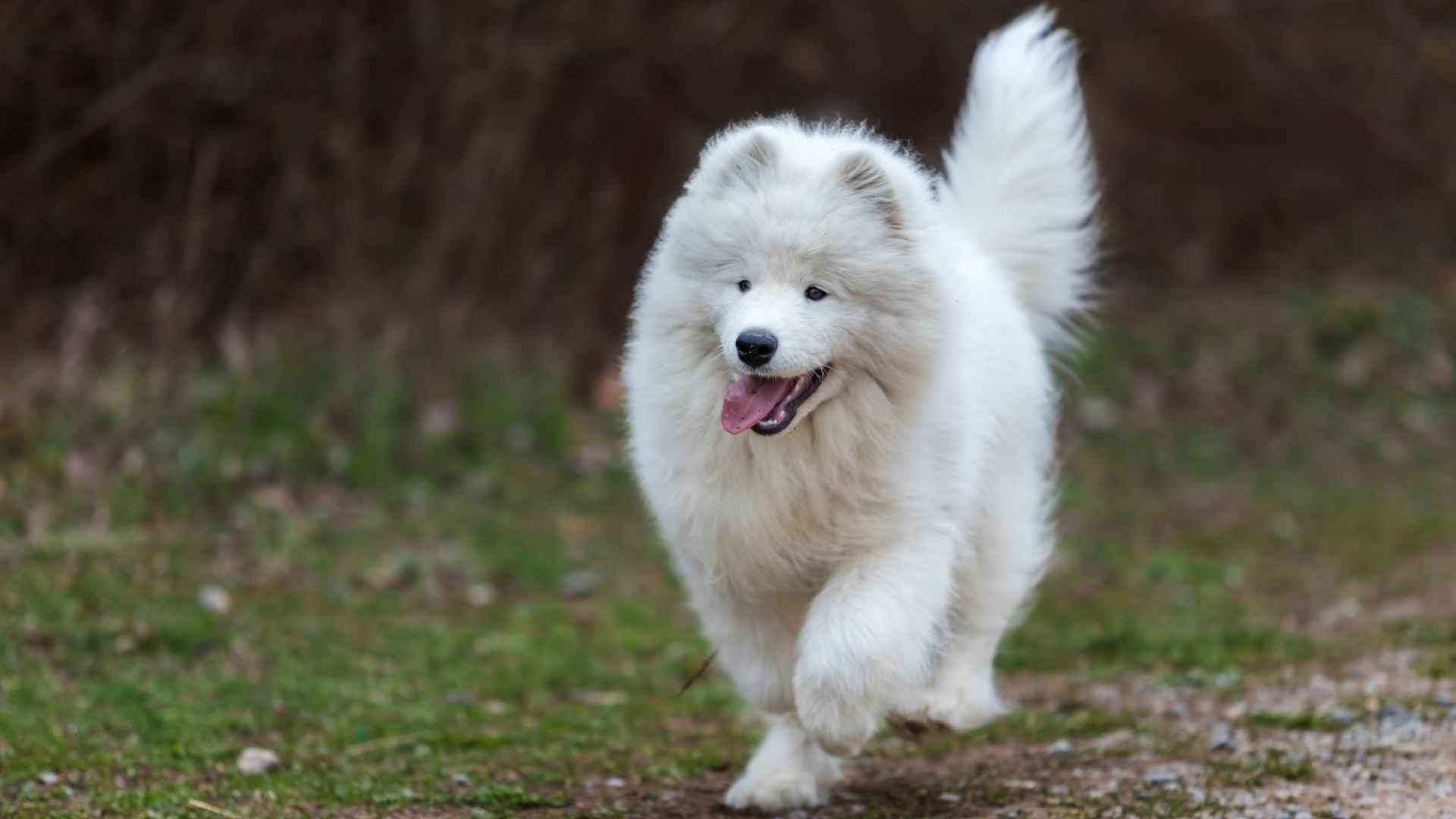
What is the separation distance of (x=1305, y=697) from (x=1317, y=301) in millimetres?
7823

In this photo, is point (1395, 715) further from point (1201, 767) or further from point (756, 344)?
point (756, 344)

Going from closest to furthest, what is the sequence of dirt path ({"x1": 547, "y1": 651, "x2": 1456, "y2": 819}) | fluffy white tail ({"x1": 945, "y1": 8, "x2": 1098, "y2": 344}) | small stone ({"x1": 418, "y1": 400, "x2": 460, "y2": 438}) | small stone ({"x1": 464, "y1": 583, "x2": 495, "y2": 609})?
1. dirt path ({"x1": 547, "y1": 651, "x2": 1456, "y2": 819})
2. fluffy white tail ({"x1": 945, "y1": 8, "x2": 1098, "y2": 344})
3. small stone ({"x1": 464, "y1": 583, "x2": 495, "y2": 609})
4. small stone ({"x1": 418, "y1": 400, "x2": 460, "y2": 438})

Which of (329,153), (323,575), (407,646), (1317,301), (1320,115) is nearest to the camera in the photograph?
(407,646)

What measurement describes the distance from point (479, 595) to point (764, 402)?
375 cm

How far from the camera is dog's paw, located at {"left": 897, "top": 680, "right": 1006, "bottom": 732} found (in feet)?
15.6

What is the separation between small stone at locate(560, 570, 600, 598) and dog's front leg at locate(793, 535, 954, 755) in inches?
140

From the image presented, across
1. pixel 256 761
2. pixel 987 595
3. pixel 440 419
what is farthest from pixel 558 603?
pixel 987 595

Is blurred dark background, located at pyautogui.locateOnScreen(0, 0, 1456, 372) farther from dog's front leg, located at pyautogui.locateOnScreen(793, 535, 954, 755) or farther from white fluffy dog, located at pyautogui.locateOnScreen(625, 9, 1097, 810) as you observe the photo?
dog's front leg, located at pyautogui.locateOnScreen(793, 535, 954, 755)

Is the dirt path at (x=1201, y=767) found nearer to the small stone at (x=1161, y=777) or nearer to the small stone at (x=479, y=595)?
the small stone at (x=1161, y=777)

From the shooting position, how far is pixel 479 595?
764 cm

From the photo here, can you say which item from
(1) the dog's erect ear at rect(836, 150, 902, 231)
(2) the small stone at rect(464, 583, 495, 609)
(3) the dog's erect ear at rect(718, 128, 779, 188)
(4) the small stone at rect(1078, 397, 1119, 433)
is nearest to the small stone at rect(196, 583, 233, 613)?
(2) the small stone at rect(464, 583, 495, 609)

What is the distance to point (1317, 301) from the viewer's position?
42.5 ft

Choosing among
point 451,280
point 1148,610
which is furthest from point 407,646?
point 451,280

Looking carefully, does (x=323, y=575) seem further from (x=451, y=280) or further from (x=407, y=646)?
(x=451, y=280)
